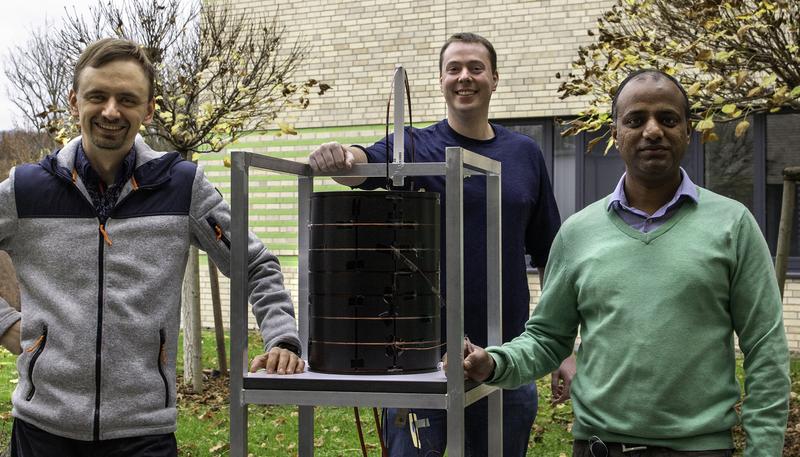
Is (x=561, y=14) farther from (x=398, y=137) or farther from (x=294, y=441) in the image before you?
(x=398, y=137)

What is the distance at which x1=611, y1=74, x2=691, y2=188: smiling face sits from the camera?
260 centimetres

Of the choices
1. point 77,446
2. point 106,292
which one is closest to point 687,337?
point 106,292

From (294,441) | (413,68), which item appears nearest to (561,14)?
(413,68)

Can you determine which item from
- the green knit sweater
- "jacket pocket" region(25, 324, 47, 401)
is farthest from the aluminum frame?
"jacket pocket" region(25, 324, 47, 401)

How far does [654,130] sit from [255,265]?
1.16m

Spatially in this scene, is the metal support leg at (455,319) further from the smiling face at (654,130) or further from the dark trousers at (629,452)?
the smiling face at (654,130)

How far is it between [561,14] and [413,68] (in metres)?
1.96

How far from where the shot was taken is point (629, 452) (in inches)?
99.3

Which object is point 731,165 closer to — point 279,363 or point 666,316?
point 666,316

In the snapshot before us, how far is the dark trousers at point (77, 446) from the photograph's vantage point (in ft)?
8.97

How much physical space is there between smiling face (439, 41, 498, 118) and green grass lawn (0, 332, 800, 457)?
12.6ft

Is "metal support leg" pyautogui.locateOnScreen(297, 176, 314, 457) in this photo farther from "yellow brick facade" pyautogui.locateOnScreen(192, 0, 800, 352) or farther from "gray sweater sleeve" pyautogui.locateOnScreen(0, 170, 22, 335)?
"yellow brick facade" pyautogui.locateOnScreen(192, 0, 800, 352)

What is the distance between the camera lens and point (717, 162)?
11.2m

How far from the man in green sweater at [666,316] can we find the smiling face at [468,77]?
30.4 inches
